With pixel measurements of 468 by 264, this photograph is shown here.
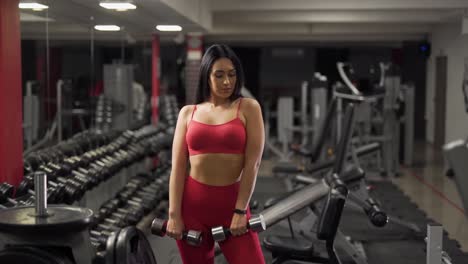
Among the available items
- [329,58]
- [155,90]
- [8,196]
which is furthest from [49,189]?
[329,58]

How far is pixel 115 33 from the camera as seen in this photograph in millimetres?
5973

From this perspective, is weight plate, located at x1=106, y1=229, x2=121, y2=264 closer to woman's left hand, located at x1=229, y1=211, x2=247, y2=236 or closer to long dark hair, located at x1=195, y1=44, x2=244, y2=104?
woman's left hand, located at x1=229, y1=211, x2=247, y2=236

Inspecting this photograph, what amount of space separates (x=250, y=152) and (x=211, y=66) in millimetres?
334

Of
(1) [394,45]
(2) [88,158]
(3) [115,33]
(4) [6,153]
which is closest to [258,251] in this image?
(4) [6,153]

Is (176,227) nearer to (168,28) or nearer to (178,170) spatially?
(178,170)

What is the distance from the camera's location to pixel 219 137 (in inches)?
87.7

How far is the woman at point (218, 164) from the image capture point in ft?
7.35

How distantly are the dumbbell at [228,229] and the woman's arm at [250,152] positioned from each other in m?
0.06

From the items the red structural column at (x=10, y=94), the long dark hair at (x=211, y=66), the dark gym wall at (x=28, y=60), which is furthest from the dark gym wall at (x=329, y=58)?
the long dark hair at (x=211, y=66)

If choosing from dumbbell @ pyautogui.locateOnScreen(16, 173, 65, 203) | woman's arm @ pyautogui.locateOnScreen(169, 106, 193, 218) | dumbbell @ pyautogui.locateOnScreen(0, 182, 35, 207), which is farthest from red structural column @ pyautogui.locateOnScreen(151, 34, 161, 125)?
woman's arm @ pyautogui.locateOnScreen(169, 106, 193, 218)

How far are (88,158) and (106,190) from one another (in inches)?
35.4

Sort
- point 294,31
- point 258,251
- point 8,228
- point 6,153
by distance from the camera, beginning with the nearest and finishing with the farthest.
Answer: point 8,228, point 258,251, point 6,153, point 294,31

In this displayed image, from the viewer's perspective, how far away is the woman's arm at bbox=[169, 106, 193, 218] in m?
2.28

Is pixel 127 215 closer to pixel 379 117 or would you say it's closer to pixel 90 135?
pixel 90 135
